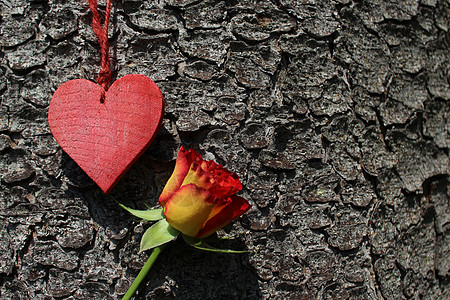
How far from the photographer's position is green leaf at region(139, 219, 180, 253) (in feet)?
2.86

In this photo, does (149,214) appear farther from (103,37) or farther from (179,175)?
(103,37)

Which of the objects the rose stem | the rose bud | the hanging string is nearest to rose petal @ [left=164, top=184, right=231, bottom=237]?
the rose bud

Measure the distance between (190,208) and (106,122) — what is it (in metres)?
0.31

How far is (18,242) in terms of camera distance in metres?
0.98

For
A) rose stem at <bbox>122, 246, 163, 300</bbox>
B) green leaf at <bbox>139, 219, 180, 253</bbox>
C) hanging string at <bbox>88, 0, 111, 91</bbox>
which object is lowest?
rose stem at <bbox>122, 246, 163, 300</bbox>

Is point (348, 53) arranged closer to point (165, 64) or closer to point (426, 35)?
point (426, 35)

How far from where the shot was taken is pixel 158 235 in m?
0.88

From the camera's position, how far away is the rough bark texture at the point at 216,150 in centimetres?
98

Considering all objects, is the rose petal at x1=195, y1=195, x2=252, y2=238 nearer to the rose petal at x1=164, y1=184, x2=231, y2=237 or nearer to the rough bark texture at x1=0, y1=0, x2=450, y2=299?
the rose petal at x1=164, y1=184, x2=231, y2=237

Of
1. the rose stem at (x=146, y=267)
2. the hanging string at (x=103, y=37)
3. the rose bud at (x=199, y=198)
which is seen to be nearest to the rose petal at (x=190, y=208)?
the rose bud at (x=199, y=198)

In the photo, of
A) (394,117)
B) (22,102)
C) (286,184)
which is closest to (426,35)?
(394,117)

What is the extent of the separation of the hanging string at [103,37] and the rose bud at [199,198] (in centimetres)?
28

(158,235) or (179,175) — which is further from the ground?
(179,175)

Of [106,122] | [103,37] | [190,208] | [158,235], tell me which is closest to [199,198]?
[190,208]
